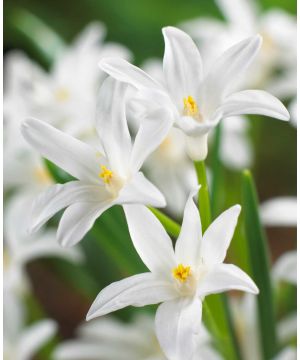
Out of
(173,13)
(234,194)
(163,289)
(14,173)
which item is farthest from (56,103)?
(173,13)

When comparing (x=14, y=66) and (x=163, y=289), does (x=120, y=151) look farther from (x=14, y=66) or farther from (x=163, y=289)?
(x=14, y=66)

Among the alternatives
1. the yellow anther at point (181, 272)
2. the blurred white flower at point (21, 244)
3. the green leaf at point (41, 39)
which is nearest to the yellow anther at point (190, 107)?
the yellow anther at point (181, 272)

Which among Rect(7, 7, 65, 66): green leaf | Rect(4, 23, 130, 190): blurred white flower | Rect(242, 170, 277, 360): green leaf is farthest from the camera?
Rect(7, 7, 65, 66): green leaf

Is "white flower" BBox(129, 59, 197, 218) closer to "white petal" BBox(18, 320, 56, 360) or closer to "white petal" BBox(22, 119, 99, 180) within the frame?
"white petal" BBox(18, 320, 56, 360)

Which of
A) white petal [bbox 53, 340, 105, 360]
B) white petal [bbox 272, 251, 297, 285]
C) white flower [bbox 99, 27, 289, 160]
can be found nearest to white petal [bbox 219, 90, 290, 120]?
white flower [bbox 99, 27, 289, 160]

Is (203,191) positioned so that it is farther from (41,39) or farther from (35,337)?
(41,39)

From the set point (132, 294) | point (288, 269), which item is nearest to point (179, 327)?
point (132, 294)

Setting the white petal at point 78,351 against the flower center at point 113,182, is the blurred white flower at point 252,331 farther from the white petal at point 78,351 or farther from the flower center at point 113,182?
the flower center at point 113,182
